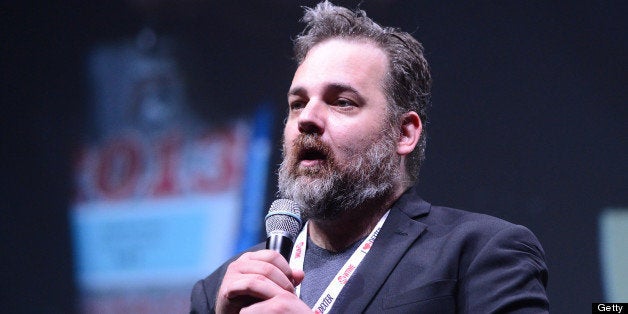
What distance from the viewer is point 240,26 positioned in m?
3.57

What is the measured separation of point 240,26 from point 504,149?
153 cm

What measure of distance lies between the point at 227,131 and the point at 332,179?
5.45 ft

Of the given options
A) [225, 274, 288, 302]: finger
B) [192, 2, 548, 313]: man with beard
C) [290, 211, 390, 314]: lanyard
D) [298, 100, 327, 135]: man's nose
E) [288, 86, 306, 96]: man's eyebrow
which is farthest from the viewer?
[288, 86, 306, 96]: man's eyebrow

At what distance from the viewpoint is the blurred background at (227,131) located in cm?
274

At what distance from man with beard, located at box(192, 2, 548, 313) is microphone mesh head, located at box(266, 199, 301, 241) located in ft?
0.41

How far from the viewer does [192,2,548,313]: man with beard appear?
1574 millimetres

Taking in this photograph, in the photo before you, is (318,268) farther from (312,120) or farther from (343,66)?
(343,66)

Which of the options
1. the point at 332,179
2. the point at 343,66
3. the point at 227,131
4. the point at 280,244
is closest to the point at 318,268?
the point at 332,179

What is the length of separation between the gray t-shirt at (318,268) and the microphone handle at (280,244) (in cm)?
35

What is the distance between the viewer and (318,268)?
1913mm

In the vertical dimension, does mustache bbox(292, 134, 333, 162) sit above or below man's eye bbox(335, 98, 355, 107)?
below

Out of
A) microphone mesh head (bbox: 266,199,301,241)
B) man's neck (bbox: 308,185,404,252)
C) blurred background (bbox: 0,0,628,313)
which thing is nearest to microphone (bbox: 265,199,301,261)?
microphone mesh head (bbox: 266,199,301,241)

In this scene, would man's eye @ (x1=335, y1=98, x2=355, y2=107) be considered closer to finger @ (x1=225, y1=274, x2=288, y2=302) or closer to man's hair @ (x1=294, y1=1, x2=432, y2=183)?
man's hair @ (x1=294, y1=1, x2=432, y2=183)

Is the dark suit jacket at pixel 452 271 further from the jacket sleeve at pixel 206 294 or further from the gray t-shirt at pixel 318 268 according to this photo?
the jacket sleeve at pixel 206 294
